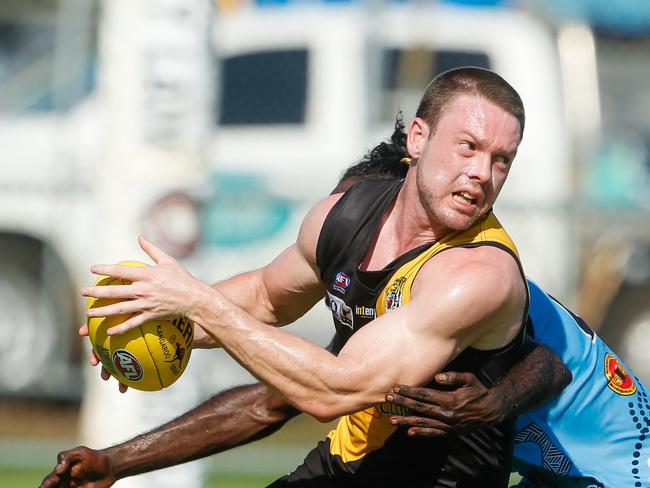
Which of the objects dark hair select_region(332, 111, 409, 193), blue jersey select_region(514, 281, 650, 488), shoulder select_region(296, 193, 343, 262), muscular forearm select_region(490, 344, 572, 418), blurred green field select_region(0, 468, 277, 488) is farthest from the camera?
blurred green field select_region(0, 468, 277, 488)

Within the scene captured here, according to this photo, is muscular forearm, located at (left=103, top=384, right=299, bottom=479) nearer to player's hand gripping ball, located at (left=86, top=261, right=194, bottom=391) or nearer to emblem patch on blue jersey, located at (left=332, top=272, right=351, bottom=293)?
player's hand gripping ball, located at (left=86, top=261, right=194, bottom=391)

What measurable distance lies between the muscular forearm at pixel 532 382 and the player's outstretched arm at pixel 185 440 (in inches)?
40.3

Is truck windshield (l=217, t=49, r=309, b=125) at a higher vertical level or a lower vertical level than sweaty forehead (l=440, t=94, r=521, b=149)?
higher

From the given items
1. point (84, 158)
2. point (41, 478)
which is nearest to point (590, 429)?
point (41, 478)

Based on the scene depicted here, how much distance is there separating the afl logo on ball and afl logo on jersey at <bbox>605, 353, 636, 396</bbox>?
1.42m

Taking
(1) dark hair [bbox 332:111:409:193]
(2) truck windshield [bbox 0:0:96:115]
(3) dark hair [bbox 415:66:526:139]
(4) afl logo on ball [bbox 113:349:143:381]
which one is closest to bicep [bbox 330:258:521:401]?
(3) dark hair [bbox 415:66:526:139]

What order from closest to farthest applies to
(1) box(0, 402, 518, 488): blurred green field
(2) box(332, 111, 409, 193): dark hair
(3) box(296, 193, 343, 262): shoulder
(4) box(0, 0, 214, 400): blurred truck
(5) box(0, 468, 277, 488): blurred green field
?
(3) box(296, 193, 343, 262): shoulder
(2) box(332, 111, 409, 193): dark hair
(4) box(0, 0, 214, 400): blurred truck
(5) box(0, 468, 277, 488): blurred green field
(1) box(0, 402, 518, 488): blurred green field

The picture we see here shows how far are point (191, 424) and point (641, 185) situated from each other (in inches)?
251

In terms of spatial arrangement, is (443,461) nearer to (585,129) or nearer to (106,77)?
(106,77)

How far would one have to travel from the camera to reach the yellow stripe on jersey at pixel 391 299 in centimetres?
406

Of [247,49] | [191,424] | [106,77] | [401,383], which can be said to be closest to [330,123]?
[247,49]

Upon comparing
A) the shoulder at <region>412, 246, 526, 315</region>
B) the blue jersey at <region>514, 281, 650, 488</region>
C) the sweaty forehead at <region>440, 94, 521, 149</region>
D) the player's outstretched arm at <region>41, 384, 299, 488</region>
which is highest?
the sweaty forehead at <region>440, 94, 521, 149</region>

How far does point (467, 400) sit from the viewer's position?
379cm

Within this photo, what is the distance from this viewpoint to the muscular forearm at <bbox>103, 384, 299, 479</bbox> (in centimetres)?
456
